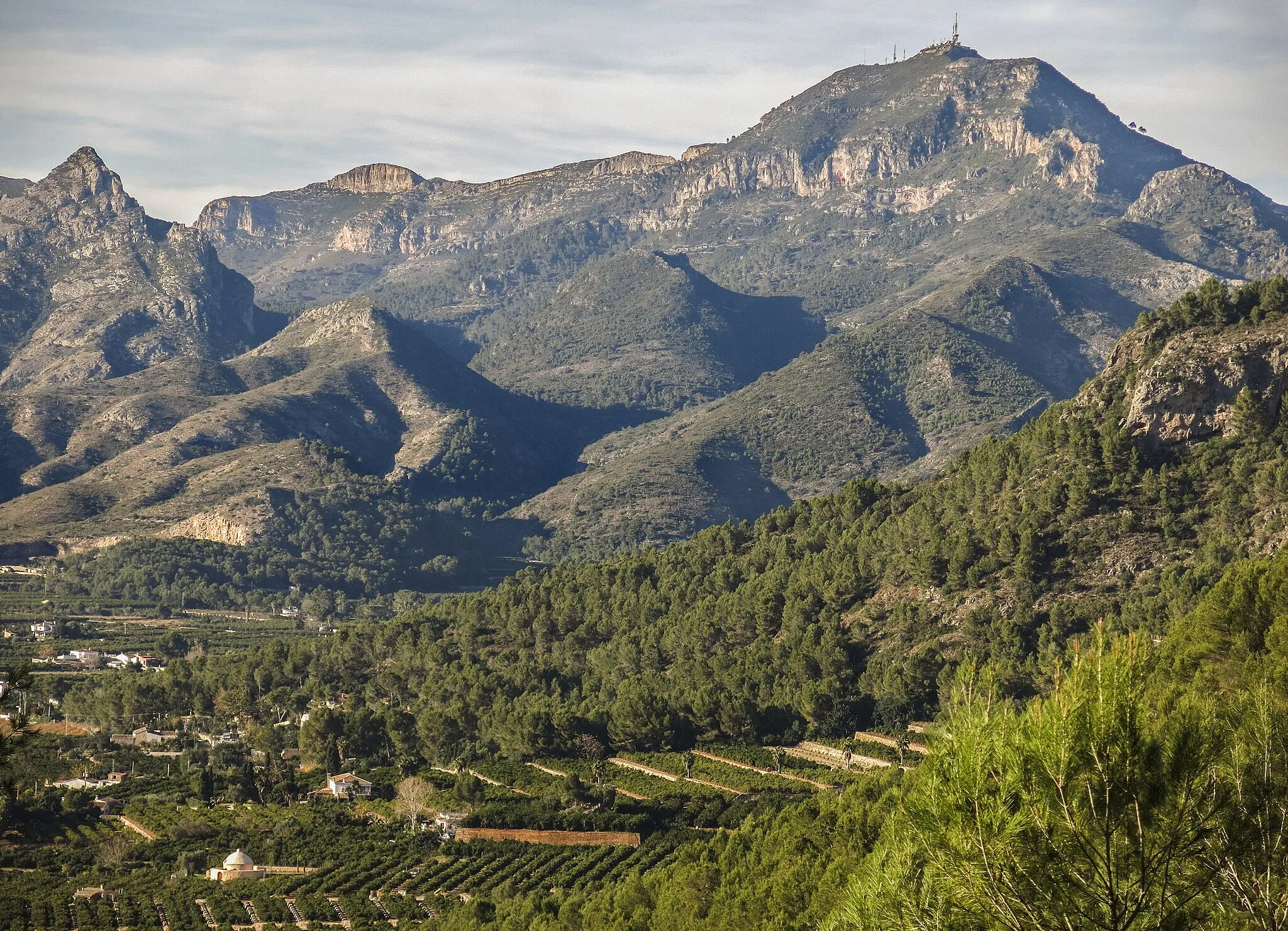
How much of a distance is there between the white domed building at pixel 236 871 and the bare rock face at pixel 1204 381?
45859mm

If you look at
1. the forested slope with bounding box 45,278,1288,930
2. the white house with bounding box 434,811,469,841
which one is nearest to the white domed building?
the white house with bounding box 434,811,469,841

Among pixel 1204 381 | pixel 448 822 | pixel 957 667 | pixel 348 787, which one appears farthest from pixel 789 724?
pixel 1204 381

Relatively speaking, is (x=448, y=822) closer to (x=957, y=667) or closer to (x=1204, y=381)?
(x=957, y=667)

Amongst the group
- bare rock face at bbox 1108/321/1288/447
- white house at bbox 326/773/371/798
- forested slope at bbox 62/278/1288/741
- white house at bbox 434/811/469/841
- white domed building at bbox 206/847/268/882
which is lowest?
white house at bbox 326/773/371/798

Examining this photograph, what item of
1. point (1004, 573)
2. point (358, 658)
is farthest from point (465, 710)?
point (1004, 573)

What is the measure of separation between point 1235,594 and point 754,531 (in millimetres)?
64488

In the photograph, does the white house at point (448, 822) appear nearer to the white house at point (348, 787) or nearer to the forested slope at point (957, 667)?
the white house at point (348, 787)

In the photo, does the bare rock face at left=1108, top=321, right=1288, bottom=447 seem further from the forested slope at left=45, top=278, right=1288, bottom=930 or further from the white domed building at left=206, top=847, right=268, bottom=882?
the white domed building at left=206, top=847, right=268, bottom=882

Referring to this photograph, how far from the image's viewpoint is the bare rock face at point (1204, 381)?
70.6 m

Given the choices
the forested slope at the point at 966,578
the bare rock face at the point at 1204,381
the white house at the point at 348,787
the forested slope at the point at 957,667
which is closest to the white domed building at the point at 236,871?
the white house at the point at 348,787

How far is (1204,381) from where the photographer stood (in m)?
71.4

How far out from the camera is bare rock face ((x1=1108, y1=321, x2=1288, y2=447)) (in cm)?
7062

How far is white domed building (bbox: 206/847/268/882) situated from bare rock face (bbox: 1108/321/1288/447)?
150ft

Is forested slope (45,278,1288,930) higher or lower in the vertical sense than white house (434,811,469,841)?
higher
